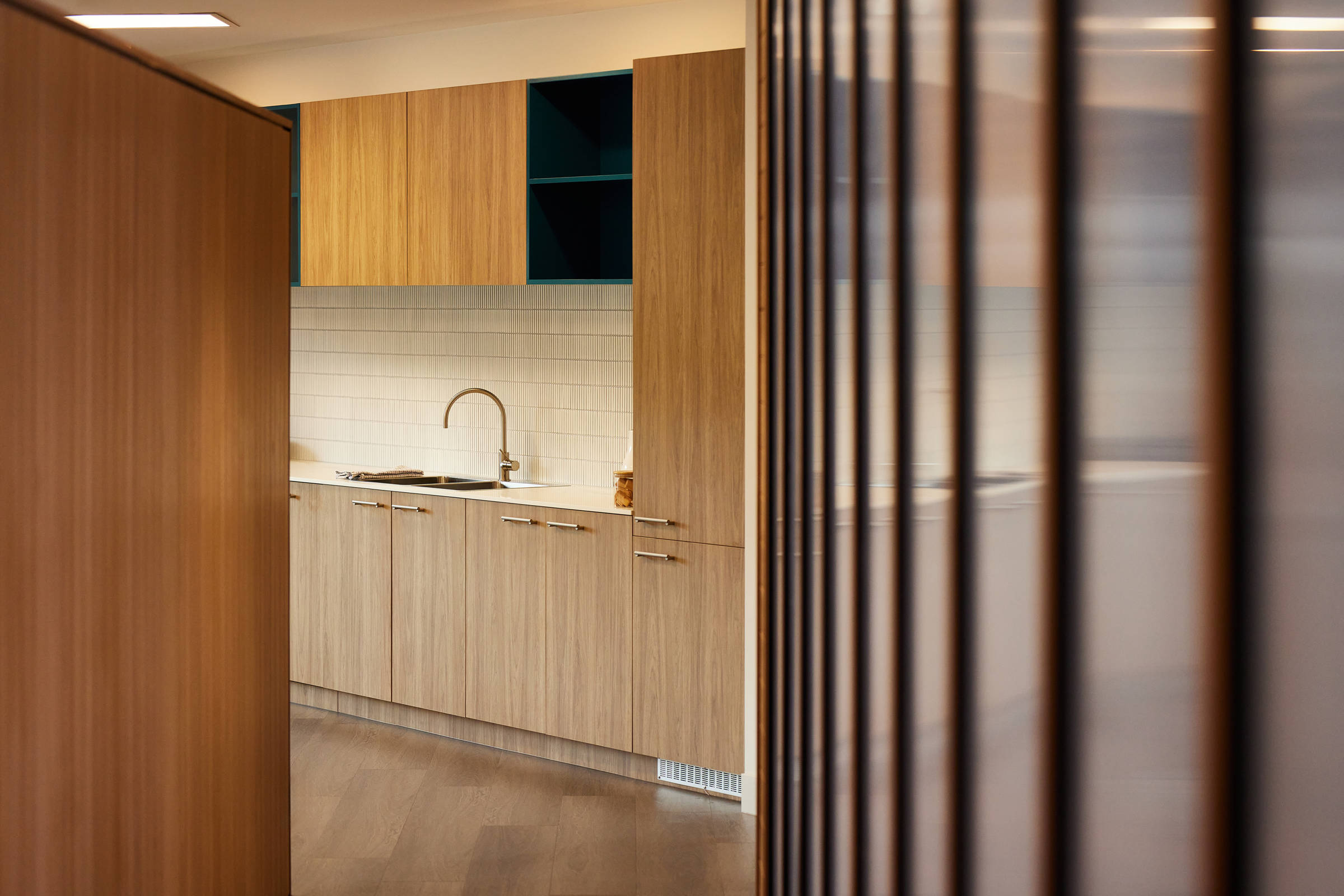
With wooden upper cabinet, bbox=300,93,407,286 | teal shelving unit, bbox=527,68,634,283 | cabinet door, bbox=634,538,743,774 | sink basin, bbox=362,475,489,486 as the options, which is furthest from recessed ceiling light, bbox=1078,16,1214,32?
sink basin, bbox=362,475,489,486

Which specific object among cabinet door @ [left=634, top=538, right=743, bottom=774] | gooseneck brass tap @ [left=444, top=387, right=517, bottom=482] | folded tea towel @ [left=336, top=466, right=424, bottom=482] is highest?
gooseneck brass tap @ [left=444, top=387, right=517, bottom=482]

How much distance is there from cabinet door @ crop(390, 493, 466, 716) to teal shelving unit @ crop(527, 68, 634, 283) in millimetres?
1011

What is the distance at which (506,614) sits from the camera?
3652 millimetres

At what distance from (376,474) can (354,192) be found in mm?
1206

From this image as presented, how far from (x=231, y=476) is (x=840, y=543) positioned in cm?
159

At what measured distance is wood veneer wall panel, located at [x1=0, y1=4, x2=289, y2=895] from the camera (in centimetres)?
151

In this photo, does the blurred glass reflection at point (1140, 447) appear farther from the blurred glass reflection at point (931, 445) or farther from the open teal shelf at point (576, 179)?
the open teal shelf at point (576, 179)

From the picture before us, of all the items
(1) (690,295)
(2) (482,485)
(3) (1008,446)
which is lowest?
(2) (482,485)

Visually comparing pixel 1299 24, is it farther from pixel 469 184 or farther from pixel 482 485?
pixel 482 485

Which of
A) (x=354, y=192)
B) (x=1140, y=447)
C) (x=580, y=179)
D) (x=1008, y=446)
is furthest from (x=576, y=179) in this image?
(x=1140, y=447)

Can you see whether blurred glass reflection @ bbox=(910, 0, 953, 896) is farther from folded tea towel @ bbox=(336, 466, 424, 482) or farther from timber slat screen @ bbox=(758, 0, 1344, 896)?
folded tea towel @ bbox=(336, 466, 424, 482)

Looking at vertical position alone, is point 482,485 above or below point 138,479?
below

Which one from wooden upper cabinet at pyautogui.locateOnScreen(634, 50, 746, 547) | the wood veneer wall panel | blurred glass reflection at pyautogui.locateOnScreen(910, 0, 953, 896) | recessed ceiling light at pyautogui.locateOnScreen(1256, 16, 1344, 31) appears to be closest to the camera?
recessed ceiling light at pyautogui.locateOnScreen(1256, 16, 1344, 31)

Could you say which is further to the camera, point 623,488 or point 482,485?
point 482,485
